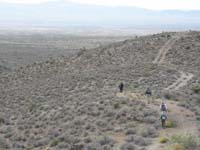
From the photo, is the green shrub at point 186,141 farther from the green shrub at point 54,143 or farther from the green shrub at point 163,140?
the green shrub at point 54,143

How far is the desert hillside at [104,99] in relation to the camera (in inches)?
852

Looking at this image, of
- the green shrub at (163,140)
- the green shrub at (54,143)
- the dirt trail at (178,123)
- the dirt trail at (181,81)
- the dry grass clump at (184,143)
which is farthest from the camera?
the dirt trail at (181,81)

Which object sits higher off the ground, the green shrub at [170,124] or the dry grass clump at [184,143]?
the dry grass clump at [184,143]

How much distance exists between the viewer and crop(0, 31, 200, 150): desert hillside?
2164 centimetres

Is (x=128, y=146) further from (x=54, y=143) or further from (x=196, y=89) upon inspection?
(x=196, y=89)

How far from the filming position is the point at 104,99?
2978 cm

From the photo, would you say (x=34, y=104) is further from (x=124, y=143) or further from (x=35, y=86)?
(x=124, y=143)

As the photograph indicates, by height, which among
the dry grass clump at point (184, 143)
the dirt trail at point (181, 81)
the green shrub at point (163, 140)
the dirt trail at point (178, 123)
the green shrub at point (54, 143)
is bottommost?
the green shrub at point (54, 143)

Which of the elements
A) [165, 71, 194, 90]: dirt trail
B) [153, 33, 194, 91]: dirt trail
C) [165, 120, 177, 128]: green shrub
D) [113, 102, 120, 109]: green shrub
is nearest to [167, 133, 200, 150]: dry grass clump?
[165, 120, 177, 128]: green shrub

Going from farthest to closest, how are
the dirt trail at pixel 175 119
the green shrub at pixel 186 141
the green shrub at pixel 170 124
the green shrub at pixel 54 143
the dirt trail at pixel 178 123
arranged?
the green shrub at pixel 170 124
the green shrub at pixel 54 143
the dirt trail at pixel 175 119
the dirt trail at pixel 178 123
the green shrub at pixel 186 141

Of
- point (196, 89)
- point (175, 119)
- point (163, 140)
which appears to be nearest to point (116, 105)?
point (175, 119)

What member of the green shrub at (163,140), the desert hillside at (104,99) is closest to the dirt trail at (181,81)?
the desert hillside at (104,99)

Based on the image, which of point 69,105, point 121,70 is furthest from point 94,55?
point 69,105

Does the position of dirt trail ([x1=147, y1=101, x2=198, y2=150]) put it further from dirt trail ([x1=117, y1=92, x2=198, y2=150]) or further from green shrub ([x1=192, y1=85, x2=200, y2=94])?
green shrub ([x1=192, y1=85, x2=200, y2=94])
